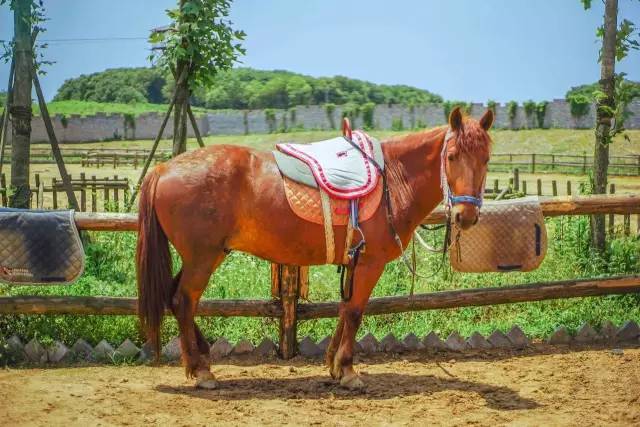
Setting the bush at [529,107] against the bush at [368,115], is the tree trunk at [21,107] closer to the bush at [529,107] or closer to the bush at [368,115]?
the bush at [529,107]

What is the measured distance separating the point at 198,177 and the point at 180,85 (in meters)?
5.08

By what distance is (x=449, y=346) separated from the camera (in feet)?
20.0

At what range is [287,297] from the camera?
5797 millimetres

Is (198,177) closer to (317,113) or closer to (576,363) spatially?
(576,363)

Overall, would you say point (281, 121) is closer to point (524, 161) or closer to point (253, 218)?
point (524, 161)

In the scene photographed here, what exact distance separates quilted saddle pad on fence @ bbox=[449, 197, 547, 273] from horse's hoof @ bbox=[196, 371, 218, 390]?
2287 millimetres

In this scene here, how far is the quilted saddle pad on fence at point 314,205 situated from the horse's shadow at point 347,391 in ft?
3.90

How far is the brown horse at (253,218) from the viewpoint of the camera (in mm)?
4777

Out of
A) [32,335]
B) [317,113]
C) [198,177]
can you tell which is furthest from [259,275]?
[317,113]

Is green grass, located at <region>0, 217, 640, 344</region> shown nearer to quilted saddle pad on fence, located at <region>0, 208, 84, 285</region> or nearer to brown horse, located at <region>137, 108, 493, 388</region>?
quilted saddle pad on fence, located at <region>0, 208, 84, 285</region>

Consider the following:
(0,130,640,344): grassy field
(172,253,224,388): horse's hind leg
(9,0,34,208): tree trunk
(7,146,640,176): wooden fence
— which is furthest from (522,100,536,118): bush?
(172,253,224,388): horse's hind leg

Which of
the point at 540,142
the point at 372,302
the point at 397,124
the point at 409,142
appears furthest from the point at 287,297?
the point at 397,124

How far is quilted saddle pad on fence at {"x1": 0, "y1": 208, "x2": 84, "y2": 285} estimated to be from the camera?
5.43 metres

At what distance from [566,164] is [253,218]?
26.9 metres
